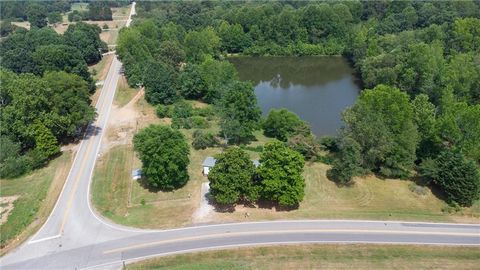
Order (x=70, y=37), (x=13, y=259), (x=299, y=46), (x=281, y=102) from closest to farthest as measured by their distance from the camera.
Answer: (x=13, y=259)
(x=281, y=102)
(x=70, y=37)
(x=299, y=46)

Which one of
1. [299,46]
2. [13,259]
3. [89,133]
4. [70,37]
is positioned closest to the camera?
[13,259]

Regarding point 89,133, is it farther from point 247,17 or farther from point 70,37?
point 247,17

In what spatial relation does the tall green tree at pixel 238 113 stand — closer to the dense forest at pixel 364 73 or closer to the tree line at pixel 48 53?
the dense forest at pixel 364 73

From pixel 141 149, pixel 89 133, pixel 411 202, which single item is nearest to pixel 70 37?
pixel 89 133

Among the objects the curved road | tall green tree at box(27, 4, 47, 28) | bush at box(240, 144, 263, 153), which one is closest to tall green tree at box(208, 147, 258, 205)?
the curved road

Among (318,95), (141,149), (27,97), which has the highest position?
(27,97)

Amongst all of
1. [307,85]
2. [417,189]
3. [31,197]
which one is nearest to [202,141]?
[31,197]

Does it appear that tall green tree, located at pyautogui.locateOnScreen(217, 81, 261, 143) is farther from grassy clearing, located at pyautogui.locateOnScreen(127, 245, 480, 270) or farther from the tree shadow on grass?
grassy clearing, located at pyautogui.locateOnScreen(127, 245, 480, 270)
